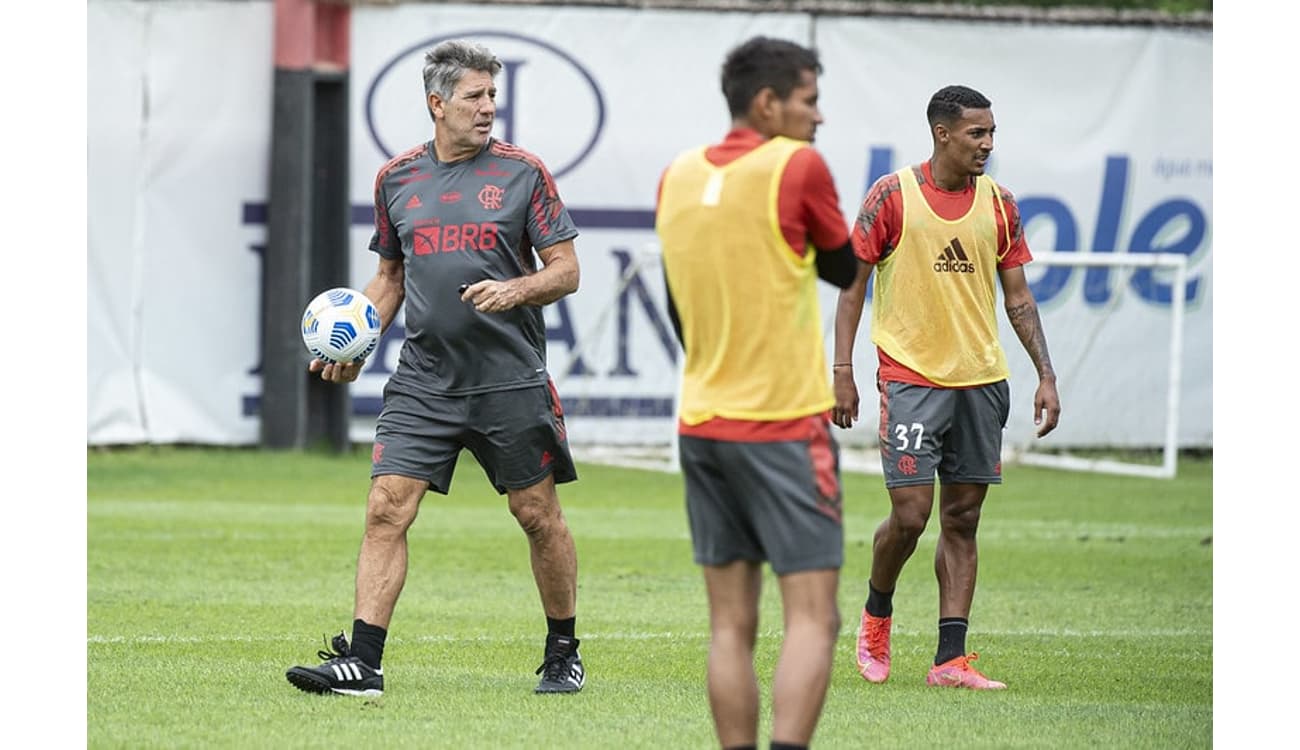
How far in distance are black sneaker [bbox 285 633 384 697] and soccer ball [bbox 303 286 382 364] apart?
113 centimetres

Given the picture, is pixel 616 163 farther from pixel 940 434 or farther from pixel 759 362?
pixel 759 362

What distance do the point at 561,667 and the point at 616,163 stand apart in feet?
39.5

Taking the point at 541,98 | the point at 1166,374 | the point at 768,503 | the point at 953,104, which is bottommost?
the point at 1166,374

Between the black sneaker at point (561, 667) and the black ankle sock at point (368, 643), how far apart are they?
62cm

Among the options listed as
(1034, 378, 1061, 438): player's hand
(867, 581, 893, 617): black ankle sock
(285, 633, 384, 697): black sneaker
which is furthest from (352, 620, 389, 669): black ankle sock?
(1034, 378, 1061, 438): player's hand

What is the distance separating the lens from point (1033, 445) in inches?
770

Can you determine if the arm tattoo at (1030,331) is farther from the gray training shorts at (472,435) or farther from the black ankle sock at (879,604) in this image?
the gray training shorts at (472,435)

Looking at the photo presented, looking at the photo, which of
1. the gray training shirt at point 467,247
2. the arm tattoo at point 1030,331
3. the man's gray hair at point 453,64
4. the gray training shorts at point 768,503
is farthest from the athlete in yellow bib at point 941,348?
the gray training shorts at point 768,503

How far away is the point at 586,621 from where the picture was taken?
9969 mm

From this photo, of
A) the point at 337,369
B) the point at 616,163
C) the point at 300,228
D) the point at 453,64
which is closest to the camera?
the point at 453,64

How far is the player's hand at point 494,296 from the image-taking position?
7.54 metres

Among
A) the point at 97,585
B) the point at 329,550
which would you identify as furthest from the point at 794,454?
the point at 329,550

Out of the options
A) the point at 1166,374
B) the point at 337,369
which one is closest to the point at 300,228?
the point at 1166,374
